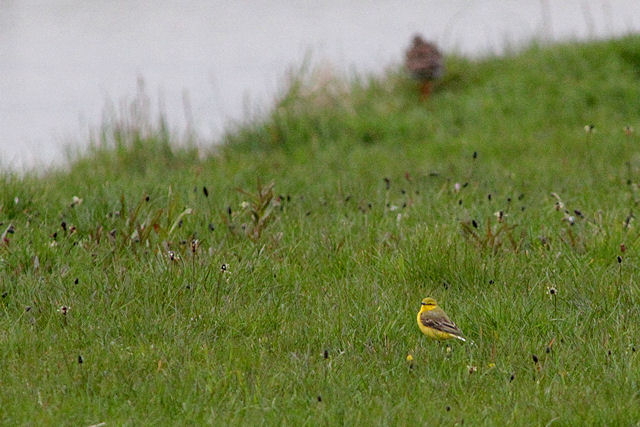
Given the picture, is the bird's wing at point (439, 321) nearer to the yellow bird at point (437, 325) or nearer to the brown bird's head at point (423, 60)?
the yellow bird at point (437, 325)

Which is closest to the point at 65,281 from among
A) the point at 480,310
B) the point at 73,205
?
the point at 73,205

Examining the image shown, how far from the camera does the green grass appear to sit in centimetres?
381

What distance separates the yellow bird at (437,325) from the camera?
4270 millimetres

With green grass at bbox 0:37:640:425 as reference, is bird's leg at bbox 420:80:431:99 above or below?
above

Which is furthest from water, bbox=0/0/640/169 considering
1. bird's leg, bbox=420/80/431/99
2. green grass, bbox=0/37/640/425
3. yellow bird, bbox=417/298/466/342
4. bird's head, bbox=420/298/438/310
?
yellow bird, bbox=417/298/466/342

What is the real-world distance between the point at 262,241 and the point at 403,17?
14.7 meters

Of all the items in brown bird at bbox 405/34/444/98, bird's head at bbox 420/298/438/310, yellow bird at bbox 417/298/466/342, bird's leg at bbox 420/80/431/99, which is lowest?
yellow bird at bbox 417/298/466/342

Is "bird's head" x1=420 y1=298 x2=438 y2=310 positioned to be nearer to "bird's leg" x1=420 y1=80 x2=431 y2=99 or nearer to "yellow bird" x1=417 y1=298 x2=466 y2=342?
"yellow bird" x1=417 y1=298 x2=466 y2=342

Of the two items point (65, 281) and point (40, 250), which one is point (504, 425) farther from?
point (40, 250)

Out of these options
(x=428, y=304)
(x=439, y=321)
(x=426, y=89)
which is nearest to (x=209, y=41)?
(x=426, y=89)

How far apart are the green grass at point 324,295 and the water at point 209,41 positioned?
15.4 ft

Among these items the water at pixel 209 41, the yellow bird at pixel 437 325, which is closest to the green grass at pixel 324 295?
the yellow bird at pixel 437 325

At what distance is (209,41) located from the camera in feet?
63.7

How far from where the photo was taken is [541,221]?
632 centimetres
